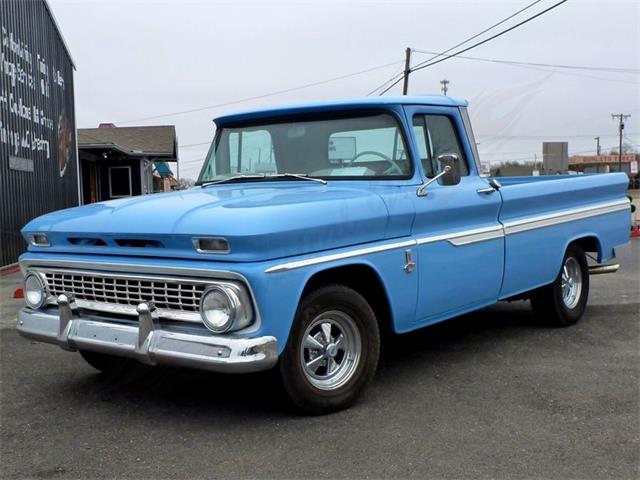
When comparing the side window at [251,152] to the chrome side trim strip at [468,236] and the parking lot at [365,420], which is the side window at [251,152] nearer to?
the chrome side trim strip at [468,236]

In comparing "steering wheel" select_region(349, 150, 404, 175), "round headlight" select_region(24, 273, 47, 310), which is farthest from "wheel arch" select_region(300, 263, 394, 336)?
"round headlight" select_region(24, 273, 47, 310)

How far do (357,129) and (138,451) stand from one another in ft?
8.40

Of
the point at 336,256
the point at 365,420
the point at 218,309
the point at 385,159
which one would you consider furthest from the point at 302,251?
the point at 385,159

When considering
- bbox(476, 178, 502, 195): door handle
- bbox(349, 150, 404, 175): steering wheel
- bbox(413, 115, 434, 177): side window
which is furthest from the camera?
bbox(476, 178, 502, 195): door handle

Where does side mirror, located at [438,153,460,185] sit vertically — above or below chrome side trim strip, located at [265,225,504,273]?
above

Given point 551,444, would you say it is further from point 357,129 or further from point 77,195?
point 77,195

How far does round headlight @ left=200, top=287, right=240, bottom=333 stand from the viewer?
11.3 ft

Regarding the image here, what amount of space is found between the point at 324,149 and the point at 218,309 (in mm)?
1814

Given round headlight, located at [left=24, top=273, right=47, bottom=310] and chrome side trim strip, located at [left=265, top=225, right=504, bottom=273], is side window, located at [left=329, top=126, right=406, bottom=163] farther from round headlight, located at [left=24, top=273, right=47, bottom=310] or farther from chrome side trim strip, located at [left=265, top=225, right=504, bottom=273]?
round headlight, located at [left=24, top=273, right=47, bottom=310]

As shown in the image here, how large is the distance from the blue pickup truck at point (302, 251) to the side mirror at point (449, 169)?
2cm

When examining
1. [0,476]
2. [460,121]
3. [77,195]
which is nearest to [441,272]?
[460,121]

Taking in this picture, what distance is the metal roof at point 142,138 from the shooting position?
929 inches

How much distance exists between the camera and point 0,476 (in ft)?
10.8

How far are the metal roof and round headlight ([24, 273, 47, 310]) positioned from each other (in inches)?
696
